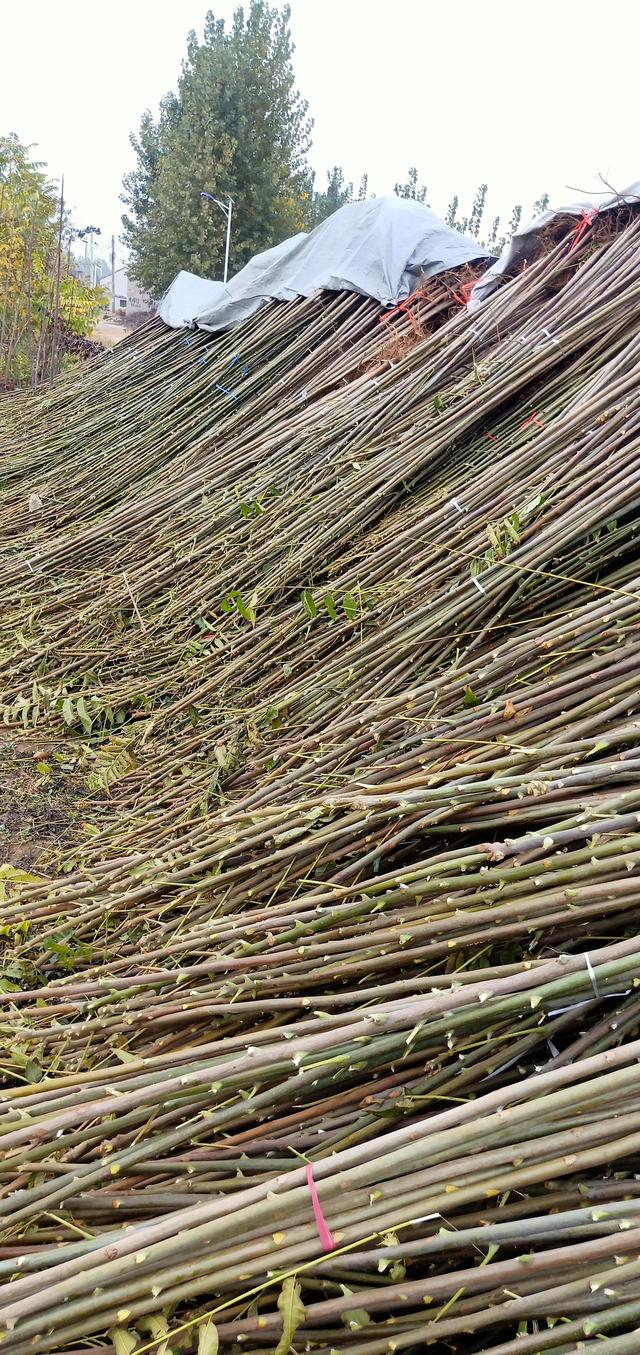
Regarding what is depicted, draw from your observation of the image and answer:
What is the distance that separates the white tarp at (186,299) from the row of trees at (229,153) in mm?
9903

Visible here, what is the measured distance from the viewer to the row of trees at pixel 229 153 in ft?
53.3

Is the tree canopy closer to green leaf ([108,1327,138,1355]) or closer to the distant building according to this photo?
the distant building

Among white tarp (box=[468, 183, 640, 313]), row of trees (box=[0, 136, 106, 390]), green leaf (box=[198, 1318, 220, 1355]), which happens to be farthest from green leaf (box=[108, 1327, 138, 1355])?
row of trees (box=[0, 136, 106, 390])

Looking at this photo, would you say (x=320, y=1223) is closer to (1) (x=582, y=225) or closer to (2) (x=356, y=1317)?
(2) (x=356, y=1317)

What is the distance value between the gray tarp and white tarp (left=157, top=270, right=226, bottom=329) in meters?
0.34

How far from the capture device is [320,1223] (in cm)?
100

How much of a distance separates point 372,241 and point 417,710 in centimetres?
416

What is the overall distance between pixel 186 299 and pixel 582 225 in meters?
4.30

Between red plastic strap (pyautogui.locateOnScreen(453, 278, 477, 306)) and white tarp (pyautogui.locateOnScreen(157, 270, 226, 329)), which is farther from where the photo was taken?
white tarp (pyautogui.locateOnScreen(157, 270, 226, 329))

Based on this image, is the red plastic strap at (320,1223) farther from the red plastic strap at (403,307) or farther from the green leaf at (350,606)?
the red plastic strap at (403,307)

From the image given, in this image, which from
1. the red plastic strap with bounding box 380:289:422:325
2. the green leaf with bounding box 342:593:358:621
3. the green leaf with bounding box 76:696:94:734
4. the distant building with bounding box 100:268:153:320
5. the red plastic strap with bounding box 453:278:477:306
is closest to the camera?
the green leaf with bounding box 342:593:358:621

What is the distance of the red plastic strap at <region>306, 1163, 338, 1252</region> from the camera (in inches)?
38.8

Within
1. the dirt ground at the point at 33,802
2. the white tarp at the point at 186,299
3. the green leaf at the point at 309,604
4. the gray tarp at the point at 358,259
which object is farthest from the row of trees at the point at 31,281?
the green leaf at the point at 309,604

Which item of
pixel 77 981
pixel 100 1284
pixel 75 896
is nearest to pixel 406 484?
pixel 75 896
